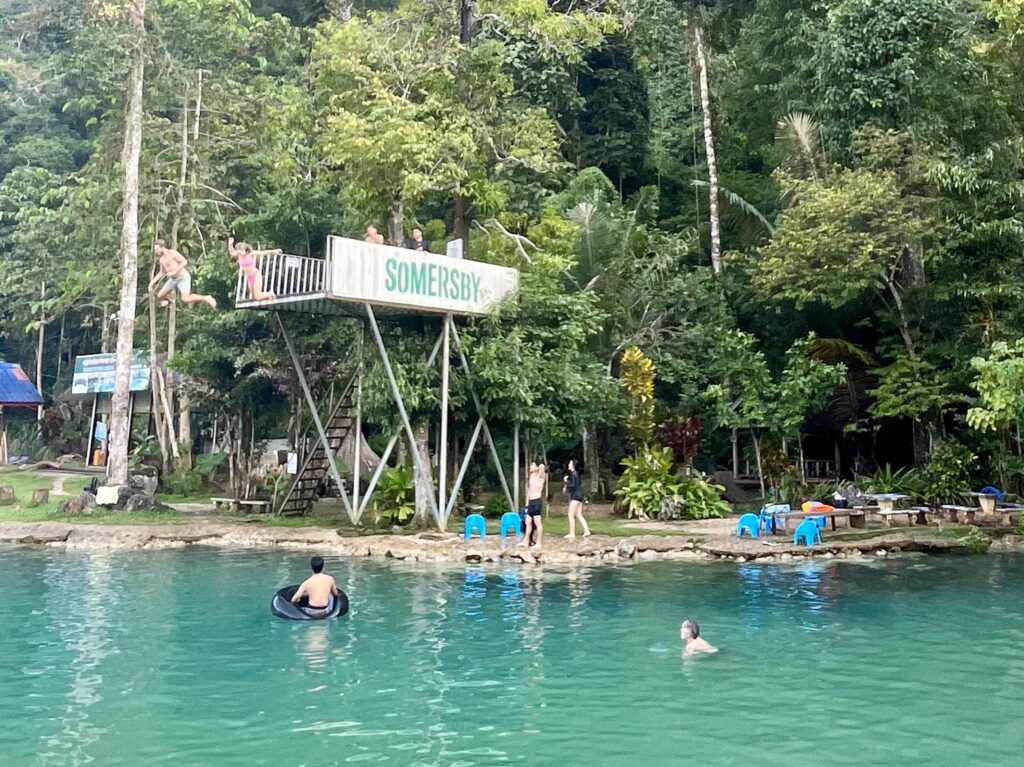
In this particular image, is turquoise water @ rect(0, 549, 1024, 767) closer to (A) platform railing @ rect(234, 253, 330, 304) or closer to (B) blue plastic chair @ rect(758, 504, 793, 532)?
(B) blue plastic chair @ rect(758, 504, 793, 532)

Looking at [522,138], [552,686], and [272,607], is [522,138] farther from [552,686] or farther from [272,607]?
[552,686]

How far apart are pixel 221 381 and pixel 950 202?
19.4 metres

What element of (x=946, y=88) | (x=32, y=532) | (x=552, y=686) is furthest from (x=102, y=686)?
(x=946, y=88)

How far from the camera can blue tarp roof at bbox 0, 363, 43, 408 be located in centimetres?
3834

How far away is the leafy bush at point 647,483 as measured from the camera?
75.0 ft

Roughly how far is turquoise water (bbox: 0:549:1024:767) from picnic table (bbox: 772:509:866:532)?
434 cm

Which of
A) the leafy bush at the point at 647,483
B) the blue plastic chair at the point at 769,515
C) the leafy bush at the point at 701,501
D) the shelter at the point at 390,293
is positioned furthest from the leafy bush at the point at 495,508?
the blue plastic chair at the point at 769,515

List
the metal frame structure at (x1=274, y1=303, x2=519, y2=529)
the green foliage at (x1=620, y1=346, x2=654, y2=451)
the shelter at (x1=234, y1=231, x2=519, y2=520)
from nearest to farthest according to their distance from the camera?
1. the shelter at (x1=234, y1=231, x2=519, y2=520)
2. the metal frame structure at (x1=274, y1=303, x2=519, y2=529)
3. the green foliage at (x1=620, y1=346, x2=654, y2=451)

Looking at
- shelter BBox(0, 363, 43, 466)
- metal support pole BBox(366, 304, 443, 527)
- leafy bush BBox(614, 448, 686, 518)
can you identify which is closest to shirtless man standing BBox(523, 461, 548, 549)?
metal support pole BBox(366, 304, 443, 527)

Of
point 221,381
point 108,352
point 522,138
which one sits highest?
point 522,138

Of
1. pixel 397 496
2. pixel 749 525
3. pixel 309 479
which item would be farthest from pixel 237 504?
pixel 749 525

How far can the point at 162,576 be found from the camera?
1521 centimetres

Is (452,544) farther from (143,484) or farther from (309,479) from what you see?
(143,484)

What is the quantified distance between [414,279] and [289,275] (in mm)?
2394
